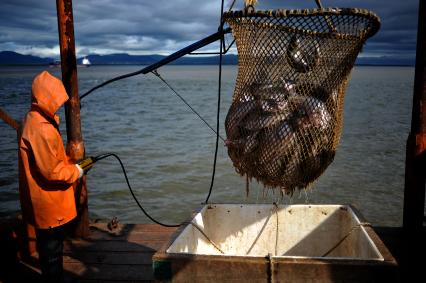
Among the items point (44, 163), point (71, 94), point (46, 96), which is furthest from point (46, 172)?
point (71, 94)

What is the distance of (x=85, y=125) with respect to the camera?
19312mm

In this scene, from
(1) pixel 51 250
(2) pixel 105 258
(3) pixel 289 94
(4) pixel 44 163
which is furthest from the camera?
(2) pixel 105 258

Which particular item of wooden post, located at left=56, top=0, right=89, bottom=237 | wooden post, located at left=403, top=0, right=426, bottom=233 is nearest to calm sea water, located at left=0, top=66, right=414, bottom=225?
wooden post, located at left=403, top=0, right=426, bottom=233

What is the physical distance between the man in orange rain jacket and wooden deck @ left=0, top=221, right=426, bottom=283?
0.65m

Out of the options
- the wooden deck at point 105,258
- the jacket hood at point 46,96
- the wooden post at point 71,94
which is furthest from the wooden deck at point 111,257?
the jacket hood at point 46,96

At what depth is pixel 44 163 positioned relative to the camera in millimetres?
3363

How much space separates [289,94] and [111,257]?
2904mm

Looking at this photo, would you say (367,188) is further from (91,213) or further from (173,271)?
(173,271)

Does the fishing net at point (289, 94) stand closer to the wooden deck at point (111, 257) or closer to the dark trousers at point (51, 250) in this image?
the wooden deck at point (111, 257)

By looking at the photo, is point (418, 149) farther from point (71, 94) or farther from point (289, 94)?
point (71, 94)

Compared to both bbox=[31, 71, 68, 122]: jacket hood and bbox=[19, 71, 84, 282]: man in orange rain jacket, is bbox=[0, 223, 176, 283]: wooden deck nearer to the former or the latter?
bbox=[19, 71, 84, 282]: man in orange rain jacket

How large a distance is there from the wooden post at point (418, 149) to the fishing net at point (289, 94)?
6.12ft

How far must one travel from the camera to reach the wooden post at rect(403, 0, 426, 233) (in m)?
4.61

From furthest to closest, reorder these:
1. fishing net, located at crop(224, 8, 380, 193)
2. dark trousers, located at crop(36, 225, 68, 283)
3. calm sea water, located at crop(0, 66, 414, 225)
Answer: calm sea water, located at crop(0, 66, 414, 225) → dark trousers, located at crop(36, 225, 68, 283) → fishing net, located at crop(224, 8, 380, 193)
